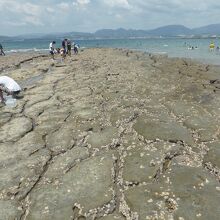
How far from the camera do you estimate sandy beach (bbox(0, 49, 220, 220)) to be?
28.7 ft

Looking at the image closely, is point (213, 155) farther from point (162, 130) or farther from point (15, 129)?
point (15, 129)

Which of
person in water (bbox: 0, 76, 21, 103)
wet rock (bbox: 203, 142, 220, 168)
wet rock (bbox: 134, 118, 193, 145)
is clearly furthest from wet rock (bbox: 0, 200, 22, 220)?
person in water (bbox: 0, 76, 21, 103)

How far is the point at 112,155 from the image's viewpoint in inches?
Answer: 447

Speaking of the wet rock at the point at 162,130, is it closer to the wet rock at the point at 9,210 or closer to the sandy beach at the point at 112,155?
the sandy beach at the point at 112,155

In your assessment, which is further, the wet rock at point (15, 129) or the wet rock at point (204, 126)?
the wet rock at point (15, 129)

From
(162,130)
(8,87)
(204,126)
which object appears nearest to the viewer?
(162,130)

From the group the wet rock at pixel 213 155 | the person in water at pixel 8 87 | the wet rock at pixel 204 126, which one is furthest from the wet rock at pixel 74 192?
the person in water at pixel 8 87

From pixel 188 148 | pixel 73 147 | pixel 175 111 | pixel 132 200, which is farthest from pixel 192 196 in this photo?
pixel 175 111

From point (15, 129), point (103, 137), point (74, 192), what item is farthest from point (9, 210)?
point (15, 129)

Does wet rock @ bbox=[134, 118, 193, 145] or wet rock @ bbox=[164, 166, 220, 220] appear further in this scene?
wet rock @ bbox=[134, 118, 193, 145]

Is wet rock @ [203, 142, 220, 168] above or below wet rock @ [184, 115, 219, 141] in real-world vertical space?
above

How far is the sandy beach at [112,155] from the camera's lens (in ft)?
28.7

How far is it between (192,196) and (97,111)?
808cm

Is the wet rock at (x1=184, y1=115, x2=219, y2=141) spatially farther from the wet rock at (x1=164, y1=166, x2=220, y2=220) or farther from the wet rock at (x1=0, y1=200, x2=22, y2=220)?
the wet rock at (x1=0, y1=200, x2=22, y2=220)
